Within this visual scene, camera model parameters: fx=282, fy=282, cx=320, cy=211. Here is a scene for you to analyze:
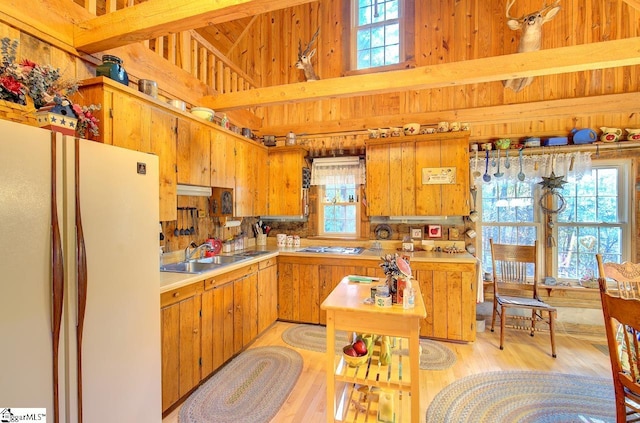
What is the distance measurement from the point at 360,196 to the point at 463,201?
1328 mm

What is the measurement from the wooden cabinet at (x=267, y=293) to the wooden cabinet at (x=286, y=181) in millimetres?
768

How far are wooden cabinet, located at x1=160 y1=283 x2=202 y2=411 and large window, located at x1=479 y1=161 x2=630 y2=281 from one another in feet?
11.3

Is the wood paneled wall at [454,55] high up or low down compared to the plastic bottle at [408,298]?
up

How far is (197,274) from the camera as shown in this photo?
2.23m

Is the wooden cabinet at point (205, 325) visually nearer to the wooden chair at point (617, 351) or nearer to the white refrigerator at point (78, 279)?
the white refrigerator at point (78, 279)

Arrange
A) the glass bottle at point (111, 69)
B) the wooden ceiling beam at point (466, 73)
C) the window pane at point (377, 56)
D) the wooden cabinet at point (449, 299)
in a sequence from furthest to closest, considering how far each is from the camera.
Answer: the window pane at point (377, 56) → the wooden cabinet at point (449, 299) → the wooden ceiling beam at point (466, 73) → the glass bottle at point (111, 69)

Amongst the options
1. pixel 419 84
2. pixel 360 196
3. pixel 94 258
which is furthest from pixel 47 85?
pixel 360 196

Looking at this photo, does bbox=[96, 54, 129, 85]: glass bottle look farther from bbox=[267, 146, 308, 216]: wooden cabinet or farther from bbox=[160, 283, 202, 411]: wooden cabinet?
Answer: bbox=[267, 146, 308, 216]: wooden cabinet

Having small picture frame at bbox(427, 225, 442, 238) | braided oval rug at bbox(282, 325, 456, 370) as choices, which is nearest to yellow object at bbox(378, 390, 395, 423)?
braided oval rug at bbox(282, 325, 456, 370)

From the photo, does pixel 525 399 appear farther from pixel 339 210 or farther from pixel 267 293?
pixel 339 210

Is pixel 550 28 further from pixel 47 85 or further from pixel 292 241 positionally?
pixel 47 85

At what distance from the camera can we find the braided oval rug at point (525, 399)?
196cm

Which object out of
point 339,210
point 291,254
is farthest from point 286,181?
point 291,254

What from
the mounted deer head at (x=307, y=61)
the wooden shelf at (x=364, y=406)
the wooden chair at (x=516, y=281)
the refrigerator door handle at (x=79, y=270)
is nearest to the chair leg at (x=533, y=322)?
the wooden chair at (x=516, y=281)
